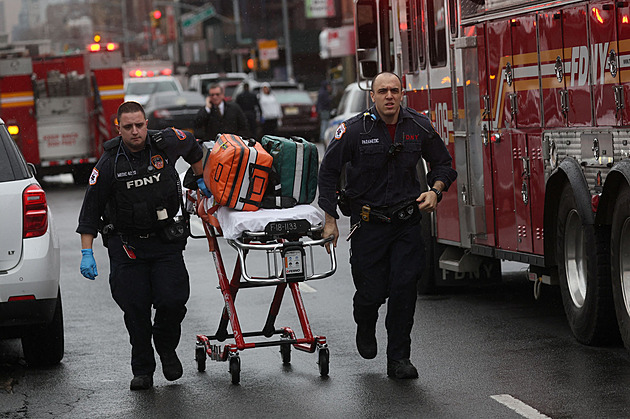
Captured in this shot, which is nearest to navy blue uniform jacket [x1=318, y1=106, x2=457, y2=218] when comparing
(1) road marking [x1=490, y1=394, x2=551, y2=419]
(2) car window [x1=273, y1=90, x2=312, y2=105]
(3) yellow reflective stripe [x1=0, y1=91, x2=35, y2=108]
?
(1) road marking [x1=490, y1=394, x2=551, y2=419]

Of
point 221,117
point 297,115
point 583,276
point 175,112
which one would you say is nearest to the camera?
point 583,276

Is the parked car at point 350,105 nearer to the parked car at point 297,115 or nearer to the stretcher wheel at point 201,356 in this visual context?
the parked car at point 297,115

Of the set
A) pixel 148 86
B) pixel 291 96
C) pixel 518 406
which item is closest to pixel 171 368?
pixel 518 406

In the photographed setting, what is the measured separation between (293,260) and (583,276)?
2.17 m

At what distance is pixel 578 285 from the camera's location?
29.3ft

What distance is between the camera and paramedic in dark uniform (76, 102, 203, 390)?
8016mm

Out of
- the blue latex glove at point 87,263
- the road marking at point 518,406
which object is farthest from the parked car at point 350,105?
the road marking at point 518,406

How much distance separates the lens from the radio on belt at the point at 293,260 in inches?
308

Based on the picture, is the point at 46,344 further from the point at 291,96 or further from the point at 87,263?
the point at 291,96

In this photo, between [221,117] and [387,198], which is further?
[221,117]

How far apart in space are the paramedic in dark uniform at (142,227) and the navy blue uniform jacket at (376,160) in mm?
886

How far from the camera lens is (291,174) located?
8125 millimetres

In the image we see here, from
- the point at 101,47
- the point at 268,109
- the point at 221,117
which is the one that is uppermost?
the point at 101,47

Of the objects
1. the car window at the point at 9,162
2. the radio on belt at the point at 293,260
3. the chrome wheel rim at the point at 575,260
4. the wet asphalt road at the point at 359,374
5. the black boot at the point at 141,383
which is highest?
the car window at the point at 9,162
